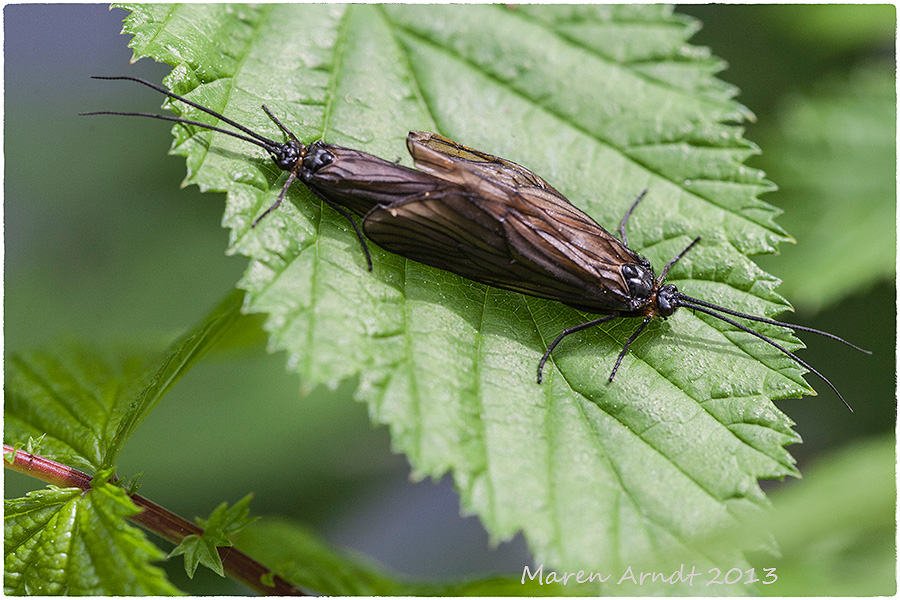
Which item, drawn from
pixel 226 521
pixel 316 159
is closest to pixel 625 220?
pixel 316 159

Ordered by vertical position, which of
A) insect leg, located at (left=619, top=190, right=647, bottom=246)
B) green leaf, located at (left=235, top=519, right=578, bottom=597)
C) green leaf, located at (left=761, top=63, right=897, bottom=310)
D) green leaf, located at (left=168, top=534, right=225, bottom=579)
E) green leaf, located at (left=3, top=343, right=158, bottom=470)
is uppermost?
green leaf, located at (left=761, top=63, right=897, bottom=310)

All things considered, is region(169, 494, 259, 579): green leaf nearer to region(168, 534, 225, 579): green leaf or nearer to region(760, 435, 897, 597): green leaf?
region(168, 534, 225, 579): green leaf

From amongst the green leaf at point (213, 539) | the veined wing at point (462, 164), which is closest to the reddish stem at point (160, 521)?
the green leaf at point (213, 539)

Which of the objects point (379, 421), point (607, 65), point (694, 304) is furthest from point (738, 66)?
point (379, 421)

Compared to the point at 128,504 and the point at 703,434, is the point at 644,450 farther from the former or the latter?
the point at 128,504

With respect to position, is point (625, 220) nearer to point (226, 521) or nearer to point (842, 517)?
point (226, 521)

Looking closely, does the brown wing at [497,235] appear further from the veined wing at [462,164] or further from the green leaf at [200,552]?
the green leaf at [200,552]

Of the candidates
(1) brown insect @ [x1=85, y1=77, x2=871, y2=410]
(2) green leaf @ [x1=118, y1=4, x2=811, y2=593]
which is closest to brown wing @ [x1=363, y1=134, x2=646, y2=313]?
(1) brown insect @ [x1=85, y1=77, x2=871, y2=410]
